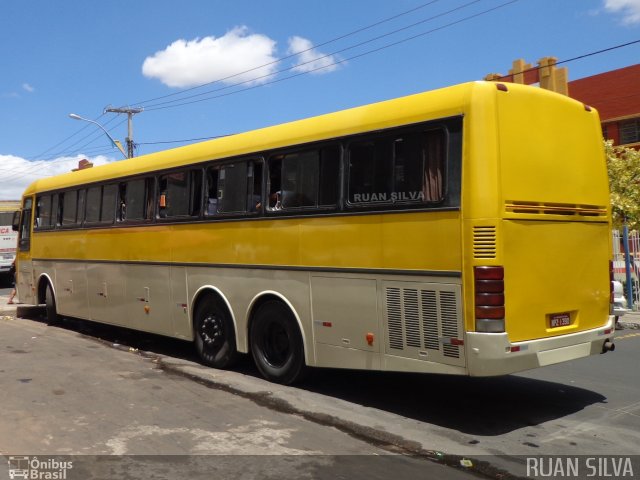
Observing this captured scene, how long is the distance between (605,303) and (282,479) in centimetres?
402

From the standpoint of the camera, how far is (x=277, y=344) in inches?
295

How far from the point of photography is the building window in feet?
98.8

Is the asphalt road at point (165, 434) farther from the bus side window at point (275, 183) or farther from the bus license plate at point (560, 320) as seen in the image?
the bus side window at point (275, 183)

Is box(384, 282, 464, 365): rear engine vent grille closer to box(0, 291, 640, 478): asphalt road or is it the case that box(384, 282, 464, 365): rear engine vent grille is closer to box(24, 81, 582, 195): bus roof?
box(0, 291, 640, 478): asphalt road

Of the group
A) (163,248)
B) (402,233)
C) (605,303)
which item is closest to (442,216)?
(402,233)

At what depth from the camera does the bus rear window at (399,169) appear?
562 cm

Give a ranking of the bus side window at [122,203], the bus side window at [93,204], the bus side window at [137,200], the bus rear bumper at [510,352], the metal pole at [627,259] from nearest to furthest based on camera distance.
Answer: the bus rear bumper at [510,352] → the bus side window at [137,200] → the bus side window at [122,203] → the bus side window at [93,204] → the metal pole at [627,259]

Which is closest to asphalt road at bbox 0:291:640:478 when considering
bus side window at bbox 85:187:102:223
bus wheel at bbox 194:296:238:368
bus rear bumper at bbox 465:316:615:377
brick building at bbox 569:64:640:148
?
bus wheel at bbox 194:296:238:368

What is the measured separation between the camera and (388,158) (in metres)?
6.04

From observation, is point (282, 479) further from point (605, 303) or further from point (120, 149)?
point (120, 149)

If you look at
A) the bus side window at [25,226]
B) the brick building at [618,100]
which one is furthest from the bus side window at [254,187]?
the brick building at [618,100]

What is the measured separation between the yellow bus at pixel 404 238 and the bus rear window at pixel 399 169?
14 mm

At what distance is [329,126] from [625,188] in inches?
468

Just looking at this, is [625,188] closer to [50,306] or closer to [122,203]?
[122,203]
